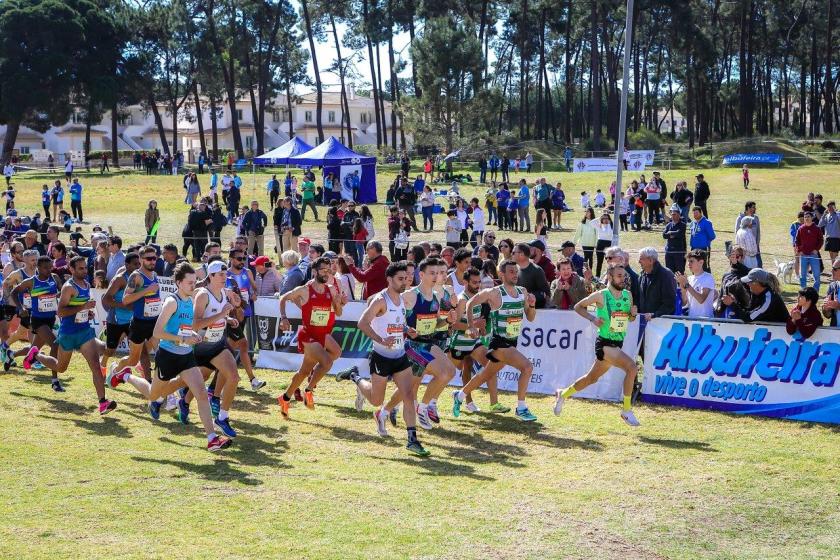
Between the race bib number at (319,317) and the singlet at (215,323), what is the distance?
1.29m

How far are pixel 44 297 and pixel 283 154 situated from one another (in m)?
24.4

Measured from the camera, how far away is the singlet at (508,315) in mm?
11195

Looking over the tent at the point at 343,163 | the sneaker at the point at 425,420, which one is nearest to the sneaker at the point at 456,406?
the sneaker at the point at 425,420

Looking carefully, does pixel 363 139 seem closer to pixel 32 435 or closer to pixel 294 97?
pixel 294 97

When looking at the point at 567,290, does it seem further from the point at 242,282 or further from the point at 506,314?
the point at 242,282

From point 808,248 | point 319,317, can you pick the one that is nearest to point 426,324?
point 319,317

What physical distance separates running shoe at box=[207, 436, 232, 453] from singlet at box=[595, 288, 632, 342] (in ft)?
13.9

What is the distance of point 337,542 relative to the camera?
731 cm

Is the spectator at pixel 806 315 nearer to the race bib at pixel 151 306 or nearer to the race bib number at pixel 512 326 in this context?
the race bib number at pixel 512 326

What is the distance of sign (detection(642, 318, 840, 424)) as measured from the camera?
37.4 ft

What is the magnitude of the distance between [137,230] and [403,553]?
2790 centimetres

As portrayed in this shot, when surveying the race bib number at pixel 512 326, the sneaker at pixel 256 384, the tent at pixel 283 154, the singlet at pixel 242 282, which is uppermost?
the tent at pixel 283 154

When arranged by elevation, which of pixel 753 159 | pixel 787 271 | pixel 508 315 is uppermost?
pixel 753 159

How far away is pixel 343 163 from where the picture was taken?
1462 inches
